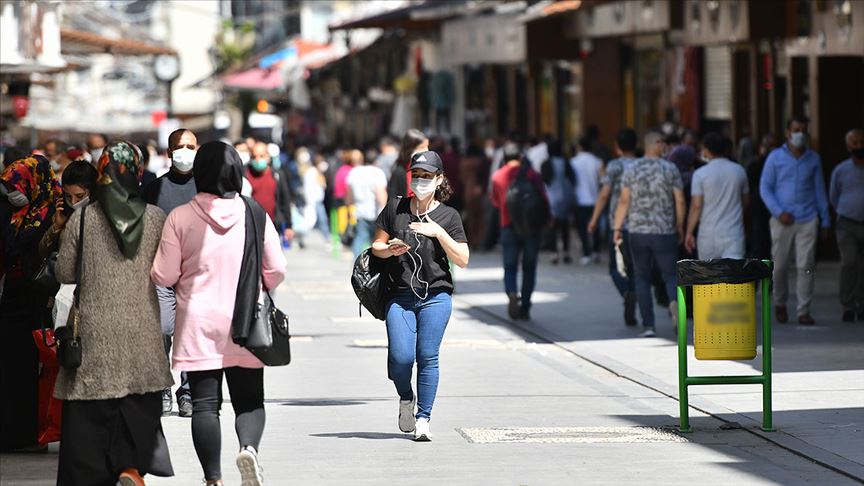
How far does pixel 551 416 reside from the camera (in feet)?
37.6

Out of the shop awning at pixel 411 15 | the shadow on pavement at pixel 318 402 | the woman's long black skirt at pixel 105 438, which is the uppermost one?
the shop awning at pixel 411 15

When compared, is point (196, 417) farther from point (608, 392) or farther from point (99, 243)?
point (608, 392)

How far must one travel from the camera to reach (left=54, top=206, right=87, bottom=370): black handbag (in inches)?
322

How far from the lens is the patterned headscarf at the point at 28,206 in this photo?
1000cm

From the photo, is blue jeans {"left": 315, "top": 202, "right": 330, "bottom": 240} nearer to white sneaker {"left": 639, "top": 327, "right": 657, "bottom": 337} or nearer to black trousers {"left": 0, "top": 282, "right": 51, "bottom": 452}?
white sneaker {"left": 639, "top": 327, "right": 657, "bottom": 337}

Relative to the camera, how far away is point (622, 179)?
51.8 feet

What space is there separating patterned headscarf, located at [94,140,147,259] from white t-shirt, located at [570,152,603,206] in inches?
687

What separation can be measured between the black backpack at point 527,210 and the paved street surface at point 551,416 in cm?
90

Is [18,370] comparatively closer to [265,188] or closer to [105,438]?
[105,438]

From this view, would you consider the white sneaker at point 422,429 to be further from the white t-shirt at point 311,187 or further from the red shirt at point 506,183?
the white t-shirt at point 311,187

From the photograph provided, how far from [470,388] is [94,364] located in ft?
16.7

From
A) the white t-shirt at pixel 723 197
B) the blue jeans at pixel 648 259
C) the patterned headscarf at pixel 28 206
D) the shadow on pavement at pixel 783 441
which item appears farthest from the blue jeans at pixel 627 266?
the patterned headscarf at pixel 28 206

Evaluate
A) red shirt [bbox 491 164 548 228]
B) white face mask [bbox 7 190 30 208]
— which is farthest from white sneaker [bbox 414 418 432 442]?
red shirt [bbox 491 164 548 228]

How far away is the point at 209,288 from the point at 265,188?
29.2ft
